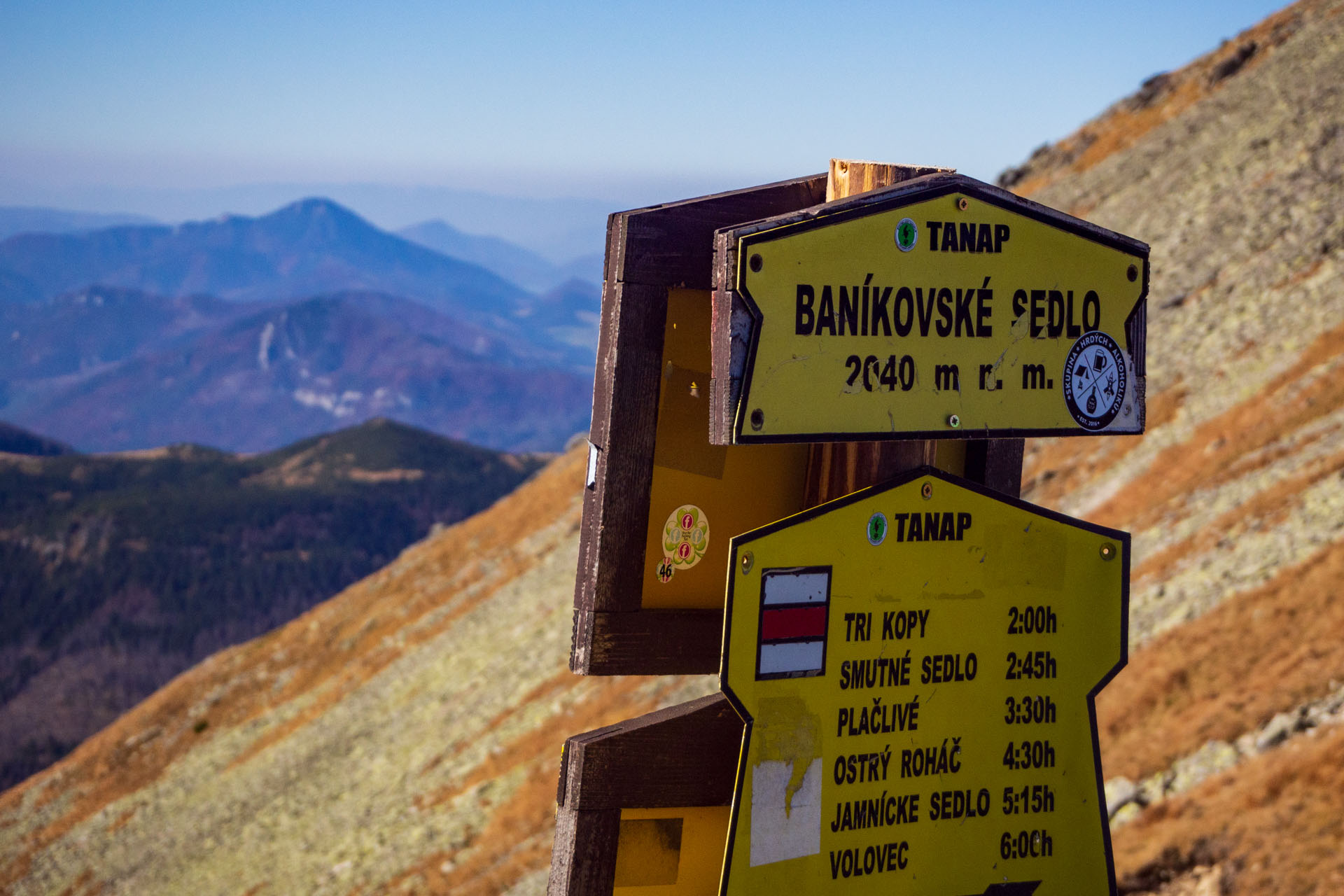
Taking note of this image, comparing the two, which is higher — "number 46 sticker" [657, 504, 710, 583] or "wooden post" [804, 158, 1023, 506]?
"wooden post" [804, 158, 1023, 506]

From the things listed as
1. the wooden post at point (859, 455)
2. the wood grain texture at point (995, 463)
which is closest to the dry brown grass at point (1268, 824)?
the wood grain texture at point (995, 463)

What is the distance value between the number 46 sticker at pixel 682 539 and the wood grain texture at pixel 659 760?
483 mm

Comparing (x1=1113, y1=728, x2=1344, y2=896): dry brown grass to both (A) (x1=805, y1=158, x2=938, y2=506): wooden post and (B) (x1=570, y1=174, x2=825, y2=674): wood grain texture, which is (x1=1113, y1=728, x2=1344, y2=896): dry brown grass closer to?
(A) (x1=805, y1=158, x2=938, y2=506): wooden post

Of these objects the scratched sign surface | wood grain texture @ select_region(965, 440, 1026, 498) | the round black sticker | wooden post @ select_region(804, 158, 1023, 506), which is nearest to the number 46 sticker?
wooden post @ select_region(804, 158, 1023, 506)

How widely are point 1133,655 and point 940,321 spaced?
11156 mm

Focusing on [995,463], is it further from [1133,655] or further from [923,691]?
[1133,655]

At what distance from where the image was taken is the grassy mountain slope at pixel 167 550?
4429 inches

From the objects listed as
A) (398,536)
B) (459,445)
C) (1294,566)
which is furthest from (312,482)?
(1294,566)

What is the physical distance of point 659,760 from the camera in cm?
398

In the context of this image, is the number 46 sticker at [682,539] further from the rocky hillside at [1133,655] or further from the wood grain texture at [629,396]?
the rocky hillside at [1133,655]

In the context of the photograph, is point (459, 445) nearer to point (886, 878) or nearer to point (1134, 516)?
point (1134, 516)

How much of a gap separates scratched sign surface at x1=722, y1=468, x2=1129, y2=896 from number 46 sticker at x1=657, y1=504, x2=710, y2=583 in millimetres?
535

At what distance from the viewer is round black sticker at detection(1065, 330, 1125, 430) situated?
13.5 feet

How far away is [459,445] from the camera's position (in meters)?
168
